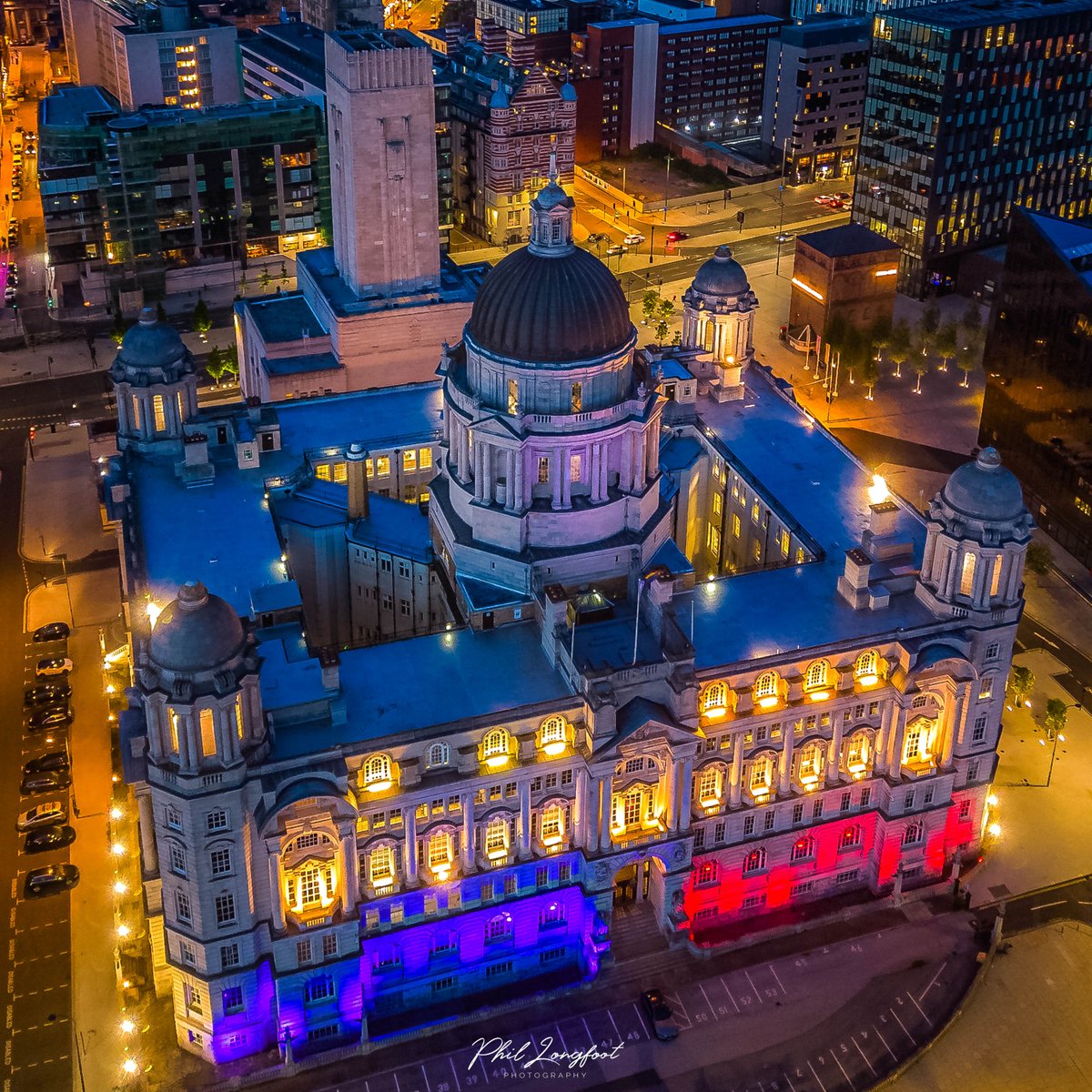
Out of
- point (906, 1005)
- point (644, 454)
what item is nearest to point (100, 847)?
point (644, 454)

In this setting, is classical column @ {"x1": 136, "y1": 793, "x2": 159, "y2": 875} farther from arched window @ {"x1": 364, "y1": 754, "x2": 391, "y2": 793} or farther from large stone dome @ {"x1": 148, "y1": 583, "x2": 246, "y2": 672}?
arched window @ {"x1": 364, "y1": 754, "x2": 391, "y2": 793}

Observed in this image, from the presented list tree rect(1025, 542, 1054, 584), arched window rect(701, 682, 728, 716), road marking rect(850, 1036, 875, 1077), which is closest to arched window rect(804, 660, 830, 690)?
arched window rect(701, 682, 728, 716)

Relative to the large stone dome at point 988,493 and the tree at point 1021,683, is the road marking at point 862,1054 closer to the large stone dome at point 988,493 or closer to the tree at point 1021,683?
the large stone dome at point 988,493

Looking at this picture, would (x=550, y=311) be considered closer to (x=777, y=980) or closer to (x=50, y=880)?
(x=777, y=980)

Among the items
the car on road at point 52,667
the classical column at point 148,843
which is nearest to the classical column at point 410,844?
the classical column at point 148,843

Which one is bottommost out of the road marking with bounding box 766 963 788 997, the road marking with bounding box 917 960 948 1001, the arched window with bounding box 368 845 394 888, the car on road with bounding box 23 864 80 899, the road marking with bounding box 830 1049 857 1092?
the road marking with bounding box 830 1049 857 1092
